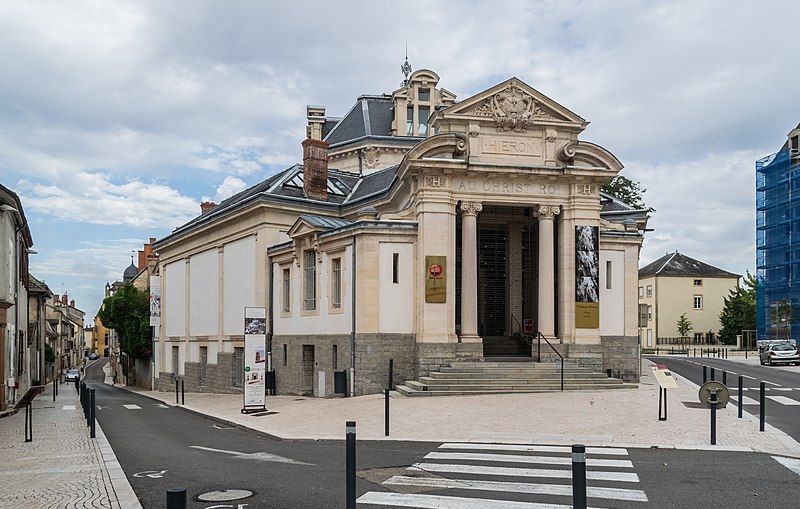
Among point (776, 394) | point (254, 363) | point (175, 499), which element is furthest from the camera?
point (776, 394)

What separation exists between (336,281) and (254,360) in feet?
19.5

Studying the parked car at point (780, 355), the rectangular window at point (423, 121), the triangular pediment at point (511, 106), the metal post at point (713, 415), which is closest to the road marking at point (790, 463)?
the metal post at point (713, 415)

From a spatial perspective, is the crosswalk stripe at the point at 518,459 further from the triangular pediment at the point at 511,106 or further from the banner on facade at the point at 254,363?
the triangular pediment at the point at 511,106

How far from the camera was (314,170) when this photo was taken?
114 ft

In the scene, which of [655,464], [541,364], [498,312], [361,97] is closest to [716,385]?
[655,464]

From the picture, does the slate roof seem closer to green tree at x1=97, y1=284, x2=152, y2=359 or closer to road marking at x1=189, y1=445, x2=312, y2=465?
green tree at x1=97, y1=284, x2=152, y2=359

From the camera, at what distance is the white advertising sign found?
2239 centimetres

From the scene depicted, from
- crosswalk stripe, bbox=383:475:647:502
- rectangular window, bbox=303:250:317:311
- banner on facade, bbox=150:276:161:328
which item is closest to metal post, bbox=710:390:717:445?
crosswalk stripe, bbox=383:475:647:502

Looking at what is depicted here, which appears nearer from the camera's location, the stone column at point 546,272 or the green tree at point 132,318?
the stone column at point 546,272

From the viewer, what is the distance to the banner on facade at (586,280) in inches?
1067

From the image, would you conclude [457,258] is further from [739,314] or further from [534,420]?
[739,314]

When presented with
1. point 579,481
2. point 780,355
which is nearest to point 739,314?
point 780,355

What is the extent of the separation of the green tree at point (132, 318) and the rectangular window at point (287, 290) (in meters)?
24.6

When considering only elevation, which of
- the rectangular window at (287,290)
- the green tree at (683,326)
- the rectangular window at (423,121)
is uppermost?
the rectangular window at (423,121)
